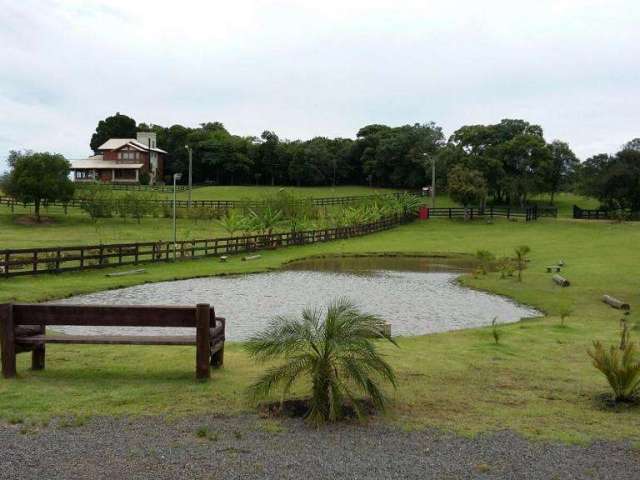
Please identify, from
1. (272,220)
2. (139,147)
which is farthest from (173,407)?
(139,147)

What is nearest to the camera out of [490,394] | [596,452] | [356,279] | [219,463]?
[219,463]

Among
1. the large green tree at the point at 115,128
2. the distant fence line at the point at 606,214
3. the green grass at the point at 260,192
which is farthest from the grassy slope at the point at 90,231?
the large green tree at the point at 115,128

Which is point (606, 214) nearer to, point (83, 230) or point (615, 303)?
point (615, 303)

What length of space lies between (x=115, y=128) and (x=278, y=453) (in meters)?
127

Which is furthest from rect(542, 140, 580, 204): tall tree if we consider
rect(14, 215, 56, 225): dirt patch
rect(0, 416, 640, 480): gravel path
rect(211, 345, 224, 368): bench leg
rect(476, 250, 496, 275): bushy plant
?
rect(0, 416, 640, 480): gravel path

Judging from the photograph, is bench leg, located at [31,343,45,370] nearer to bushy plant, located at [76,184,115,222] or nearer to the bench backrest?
the bench backrest

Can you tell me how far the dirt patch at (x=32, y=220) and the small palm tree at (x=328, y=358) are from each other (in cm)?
5094

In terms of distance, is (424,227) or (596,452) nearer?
(596,452)

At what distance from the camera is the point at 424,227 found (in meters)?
58.6

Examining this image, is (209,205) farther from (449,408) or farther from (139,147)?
(449,408)

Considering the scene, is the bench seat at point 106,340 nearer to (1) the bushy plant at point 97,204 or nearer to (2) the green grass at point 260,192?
(1) the bushy plant at point 97,204

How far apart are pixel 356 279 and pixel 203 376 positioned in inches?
732

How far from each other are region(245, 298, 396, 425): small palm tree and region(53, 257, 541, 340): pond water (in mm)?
6491

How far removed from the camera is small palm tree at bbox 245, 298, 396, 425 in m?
6.45
